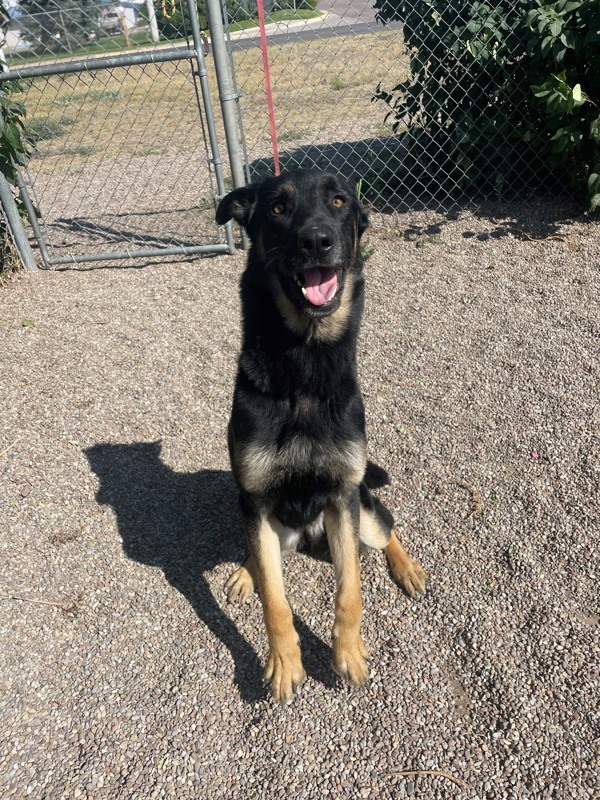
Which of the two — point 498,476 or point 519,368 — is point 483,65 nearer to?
point 519,368

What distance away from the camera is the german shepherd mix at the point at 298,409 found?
2461 millimetres

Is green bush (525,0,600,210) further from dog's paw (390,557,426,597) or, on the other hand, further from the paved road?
dog's paw (390,557,426,597)

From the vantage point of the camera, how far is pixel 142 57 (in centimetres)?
538

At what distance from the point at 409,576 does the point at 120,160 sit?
32.1ft

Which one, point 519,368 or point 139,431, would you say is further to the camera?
point 519,368

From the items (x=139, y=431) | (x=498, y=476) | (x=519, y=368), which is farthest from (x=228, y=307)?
(x=498, y=476)

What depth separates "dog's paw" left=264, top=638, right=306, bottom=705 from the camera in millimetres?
2418

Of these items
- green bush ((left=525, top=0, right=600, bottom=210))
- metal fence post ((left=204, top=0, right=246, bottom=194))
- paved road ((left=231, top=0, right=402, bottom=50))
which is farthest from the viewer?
paved road ((left=231, top=0, right=402, bottom=50))

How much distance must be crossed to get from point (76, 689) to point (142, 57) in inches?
204

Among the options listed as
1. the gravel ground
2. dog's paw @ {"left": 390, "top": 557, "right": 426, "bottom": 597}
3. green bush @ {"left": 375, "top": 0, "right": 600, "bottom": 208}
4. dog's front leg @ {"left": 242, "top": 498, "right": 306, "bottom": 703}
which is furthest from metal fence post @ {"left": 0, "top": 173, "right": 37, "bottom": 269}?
dog's paw @ {"left": 390, "top": 557, "right": 426, "bottom": 597}

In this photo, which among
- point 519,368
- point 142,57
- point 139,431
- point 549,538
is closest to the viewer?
point 549,538

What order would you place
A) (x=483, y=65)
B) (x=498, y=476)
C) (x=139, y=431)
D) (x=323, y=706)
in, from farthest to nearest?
(x=483, y=65), (x=139, y=431), (x=498, y=476), (x=323, y=706)

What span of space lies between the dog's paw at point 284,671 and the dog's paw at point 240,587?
481mm

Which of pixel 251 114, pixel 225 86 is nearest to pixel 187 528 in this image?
pixel 225 86
